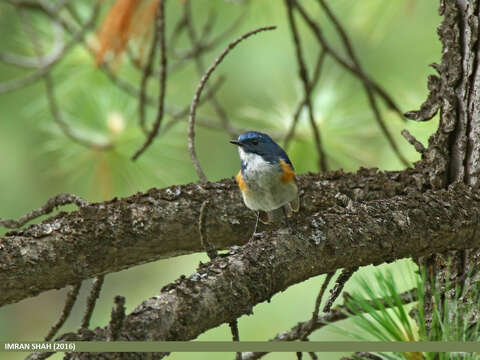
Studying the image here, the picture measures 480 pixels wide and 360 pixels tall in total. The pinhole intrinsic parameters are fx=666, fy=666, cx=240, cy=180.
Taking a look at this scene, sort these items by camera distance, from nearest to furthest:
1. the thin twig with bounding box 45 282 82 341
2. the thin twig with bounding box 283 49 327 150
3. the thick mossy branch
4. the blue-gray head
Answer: the thick mossy branch → the thin twig with bounding box 45 282 82 341 → the blue-gray head → the thin twig with bounding box 283 49 327 150

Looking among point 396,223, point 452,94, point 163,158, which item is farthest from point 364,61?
point 396,223

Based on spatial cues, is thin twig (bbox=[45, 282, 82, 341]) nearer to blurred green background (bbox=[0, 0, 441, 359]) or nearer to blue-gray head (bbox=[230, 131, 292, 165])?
blue-gray head (bbox=[230, 131, 292, 165])

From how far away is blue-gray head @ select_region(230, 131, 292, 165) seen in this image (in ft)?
4.86

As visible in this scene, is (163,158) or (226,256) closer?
(226,256)

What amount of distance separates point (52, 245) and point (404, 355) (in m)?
0.59

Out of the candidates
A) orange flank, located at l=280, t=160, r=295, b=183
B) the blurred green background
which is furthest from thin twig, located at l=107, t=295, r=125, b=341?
the blurred green background

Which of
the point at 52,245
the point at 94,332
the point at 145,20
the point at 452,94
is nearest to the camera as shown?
the point at 94,332

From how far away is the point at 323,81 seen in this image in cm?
353

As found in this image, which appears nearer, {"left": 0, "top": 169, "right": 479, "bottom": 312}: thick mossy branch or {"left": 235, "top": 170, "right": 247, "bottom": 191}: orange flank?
{"left": 0, "top": 169, "right": 479, "bottom": 312}: thick mossy branch

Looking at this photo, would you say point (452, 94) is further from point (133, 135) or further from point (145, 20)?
point (133, 135)

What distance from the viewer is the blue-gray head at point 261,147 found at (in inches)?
58.3

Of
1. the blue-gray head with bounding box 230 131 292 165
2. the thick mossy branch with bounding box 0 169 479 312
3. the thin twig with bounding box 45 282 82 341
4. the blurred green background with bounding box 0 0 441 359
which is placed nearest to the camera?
the thick mossy branch with bounding box 0 169 479 312

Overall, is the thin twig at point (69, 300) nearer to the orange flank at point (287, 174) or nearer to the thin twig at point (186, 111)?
the orange flank at point (287, 174)

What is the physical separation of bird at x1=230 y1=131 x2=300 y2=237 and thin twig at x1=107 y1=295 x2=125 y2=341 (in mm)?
569
